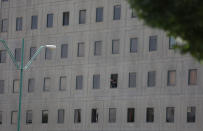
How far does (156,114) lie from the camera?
5056cm

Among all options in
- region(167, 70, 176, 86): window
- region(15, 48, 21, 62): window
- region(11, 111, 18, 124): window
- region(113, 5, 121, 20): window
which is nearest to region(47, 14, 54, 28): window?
region(15, 48, 21, 62): window

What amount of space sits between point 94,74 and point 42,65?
5.48 metres

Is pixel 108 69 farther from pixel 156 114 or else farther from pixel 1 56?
pixel 1 56

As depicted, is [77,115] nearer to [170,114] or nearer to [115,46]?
[115,46]

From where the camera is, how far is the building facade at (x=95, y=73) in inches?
1969

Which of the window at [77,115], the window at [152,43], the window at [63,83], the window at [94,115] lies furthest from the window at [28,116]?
the window at [152,43]

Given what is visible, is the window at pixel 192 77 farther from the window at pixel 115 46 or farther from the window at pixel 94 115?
the window at pixel 94 115

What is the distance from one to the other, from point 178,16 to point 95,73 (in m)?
38.7

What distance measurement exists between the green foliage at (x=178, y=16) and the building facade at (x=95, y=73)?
33.1 meters

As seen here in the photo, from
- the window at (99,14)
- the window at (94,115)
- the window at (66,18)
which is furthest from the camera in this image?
the window at (66,18)

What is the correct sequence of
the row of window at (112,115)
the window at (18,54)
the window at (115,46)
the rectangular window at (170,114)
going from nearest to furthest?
the row of window at (112,115) → the rectangular window at (170,114) → the window at (115,46) → the window at (18,54)

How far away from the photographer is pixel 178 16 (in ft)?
51.1

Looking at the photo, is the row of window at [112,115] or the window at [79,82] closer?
the row of window at [112,115]

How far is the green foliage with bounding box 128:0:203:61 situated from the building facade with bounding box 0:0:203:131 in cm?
3307
